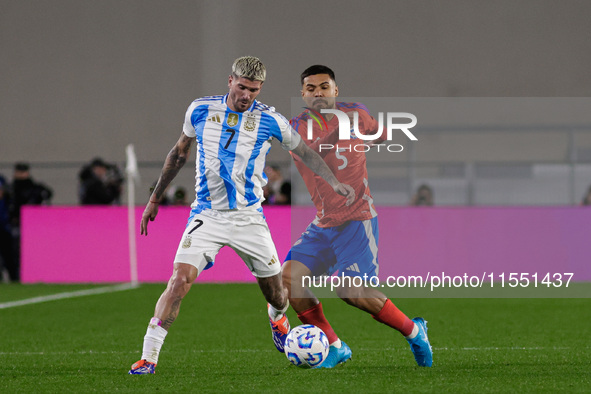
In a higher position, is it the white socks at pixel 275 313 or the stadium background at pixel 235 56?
the stadium background at pixel 235 56

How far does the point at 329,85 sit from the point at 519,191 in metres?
8.48

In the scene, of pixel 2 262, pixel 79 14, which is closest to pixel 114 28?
pixel 79 14

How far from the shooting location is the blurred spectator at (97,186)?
14289 mm

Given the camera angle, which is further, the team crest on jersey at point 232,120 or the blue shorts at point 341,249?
the blue shorts at point 341,249

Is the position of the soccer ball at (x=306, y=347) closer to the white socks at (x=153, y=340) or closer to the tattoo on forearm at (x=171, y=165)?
the white socks at (x=153, y=340)

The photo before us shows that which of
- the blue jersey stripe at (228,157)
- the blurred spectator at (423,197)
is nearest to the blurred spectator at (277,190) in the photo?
the blurred spectator at (423,197)

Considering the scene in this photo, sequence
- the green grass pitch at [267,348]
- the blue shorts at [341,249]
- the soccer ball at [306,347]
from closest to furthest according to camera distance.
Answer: the green grass pitch at [267,348]
the soccer ball at [306,347]
the blue shorts at [341,249]

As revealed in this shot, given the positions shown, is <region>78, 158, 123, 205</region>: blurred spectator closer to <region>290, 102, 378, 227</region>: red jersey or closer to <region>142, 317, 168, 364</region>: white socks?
<region>290, 102, 378, 227</region>: red jersey

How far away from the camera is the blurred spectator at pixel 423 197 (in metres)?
13.7

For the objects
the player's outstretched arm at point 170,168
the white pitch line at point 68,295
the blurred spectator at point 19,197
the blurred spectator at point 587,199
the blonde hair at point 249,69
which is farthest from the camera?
the blurred spectator at point 19,197

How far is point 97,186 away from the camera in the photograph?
14.3 metres

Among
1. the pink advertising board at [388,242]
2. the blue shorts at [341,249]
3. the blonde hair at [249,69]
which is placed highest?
the blonde hair at [249,69]

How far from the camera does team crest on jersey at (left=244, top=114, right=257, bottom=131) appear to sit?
552cm

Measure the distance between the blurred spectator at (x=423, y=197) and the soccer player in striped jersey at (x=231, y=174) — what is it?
27.0 feet
